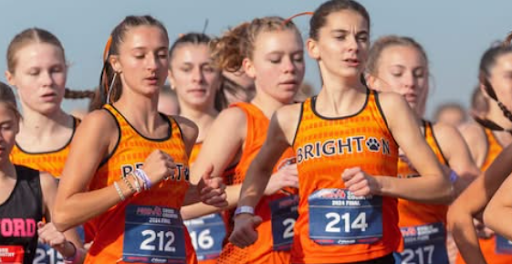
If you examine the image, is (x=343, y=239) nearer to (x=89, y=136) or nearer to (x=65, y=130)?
(x=89, y=136)

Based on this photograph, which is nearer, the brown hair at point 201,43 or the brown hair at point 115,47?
the brown hair at point 115,47

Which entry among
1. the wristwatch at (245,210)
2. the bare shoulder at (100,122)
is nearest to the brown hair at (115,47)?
the bare shoulder at (100,122)

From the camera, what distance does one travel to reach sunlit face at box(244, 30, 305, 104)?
25.7 feet

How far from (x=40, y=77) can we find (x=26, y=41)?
31 cm

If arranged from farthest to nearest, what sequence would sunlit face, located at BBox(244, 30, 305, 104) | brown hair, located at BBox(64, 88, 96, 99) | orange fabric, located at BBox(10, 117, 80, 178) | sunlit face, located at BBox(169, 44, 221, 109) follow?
sunlit face, located at BBox(169, 44, 221, 109)
brown hair, located at BBox(64, 88, 96, 99)
orange fabric, located at BBox(10, 117, 80, 178)
sunlit face, located at BBox(244, 30, 305, 104)

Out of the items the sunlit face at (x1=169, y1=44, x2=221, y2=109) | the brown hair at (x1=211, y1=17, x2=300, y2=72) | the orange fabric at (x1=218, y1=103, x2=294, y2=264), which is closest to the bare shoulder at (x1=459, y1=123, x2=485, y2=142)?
the brown hair at (x1=211, y1=17, x2=300, y2=72)

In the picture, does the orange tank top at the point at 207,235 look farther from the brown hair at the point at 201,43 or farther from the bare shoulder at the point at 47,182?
the bare shoulder at the point at 47,182

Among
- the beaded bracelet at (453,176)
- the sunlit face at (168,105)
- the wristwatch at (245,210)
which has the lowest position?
the wristwatch at (245,210)

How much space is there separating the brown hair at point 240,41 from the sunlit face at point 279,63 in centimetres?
6

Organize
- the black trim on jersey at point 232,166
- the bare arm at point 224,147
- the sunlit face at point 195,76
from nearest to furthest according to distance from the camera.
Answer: the bare arm at point 224,147, the black trim on jersey at point 232,166, the sunlit face at point 195,76

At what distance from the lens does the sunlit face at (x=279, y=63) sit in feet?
25.7

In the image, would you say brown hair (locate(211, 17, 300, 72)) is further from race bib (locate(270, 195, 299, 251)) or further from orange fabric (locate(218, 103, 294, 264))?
race bib (locate(270, 195, 299, 251))

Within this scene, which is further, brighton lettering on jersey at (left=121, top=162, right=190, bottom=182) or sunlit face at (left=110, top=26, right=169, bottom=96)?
sunlit face at (left=110, top=26, right=169, bottom=96)

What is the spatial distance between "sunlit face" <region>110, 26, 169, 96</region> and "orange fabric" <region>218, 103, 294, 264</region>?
109 centimetres
